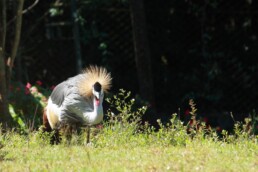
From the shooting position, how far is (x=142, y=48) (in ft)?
43.8

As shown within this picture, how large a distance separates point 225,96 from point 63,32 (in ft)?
11.7

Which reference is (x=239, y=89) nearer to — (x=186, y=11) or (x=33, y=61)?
(x=186, y=11)

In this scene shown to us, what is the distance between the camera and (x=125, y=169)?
6.79 meters

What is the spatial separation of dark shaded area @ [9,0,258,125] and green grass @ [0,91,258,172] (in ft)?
16.9

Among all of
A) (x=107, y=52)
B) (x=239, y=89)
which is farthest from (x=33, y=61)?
(x=239, y=89)

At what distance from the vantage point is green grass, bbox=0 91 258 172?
693 cm

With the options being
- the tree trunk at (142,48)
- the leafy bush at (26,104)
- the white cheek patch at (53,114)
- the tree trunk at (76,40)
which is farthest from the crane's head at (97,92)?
the tree trunk at (76,40)

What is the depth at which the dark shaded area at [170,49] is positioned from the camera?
48.3ft

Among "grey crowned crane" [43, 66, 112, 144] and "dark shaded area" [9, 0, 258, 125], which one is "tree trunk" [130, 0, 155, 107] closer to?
"dark shaded area" [9, 0, 258, 125]

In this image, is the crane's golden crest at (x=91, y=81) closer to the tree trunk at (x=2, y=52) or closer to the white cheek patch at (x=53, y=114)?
the white cheek patch at (x=53, y=114)

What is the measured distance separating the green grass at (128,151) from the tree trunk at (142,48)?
352cm

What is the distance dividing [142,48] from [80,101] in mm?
4259

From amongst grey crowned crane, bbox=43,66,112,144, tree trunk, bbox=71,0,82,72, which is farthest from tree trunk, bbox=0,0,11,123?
tree trunk, bbox=71,0,82,72

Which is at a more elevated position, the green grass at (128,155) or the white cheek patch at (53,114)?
the white cheek patch at (53,114)
